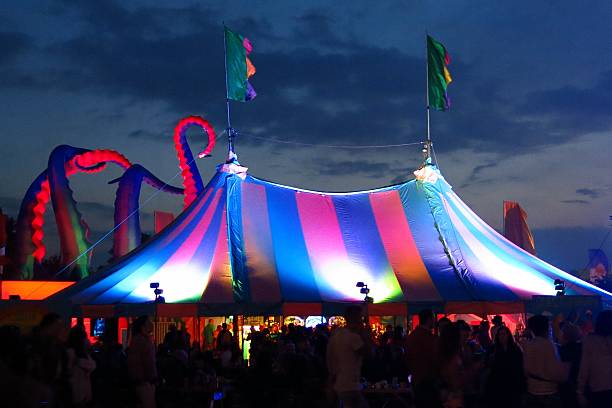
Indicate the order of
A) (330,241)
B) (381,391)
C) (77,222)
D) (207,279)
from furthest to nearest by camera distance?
(77,222) < (330,241) < (207,279) < (381,391)

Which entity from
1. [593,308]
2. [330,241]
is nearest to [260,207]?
[330,241]

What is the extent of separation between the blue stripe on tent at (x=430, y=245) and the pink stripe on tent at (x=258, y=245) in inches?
94.1

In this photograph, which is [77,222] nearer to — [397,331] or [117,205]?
[117,205]

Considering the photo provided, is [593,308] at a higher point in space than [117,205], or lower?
lower

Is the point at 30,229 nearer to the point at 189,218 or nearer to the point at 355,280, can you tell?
the point at 189,218

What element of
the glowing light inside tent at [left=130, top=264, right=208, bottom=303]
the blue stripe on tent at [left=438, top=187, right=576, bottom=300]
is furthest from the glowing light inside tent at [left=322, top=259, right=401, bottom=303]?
the glowing light inside tent at [left=130, top=264, right=208, bottom=303]

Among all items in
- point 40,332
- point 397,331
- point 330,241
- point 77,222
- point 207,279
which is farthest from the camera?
point 77,222

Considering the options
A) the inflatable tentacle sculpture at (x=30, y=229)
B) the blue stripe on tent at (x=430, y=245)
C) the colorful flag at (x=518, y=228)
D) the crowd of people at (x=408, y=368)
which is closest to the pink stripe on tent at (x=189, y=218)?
the blue stripe on tent at (x=430, y=245)

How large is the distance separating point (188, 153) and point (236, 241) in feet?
20.6

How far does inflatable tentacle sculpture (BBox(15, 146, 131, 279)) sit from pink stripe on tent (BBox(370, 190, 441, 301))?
6685 millimetres

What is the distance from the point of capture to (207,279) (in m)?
11.5

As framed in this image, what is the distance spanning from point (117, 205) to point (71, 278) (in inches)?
70.8

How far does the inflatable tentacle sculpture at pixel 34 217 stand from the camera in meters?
16.6

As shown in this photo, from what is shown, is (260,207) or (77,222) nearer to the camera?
(260,207)
